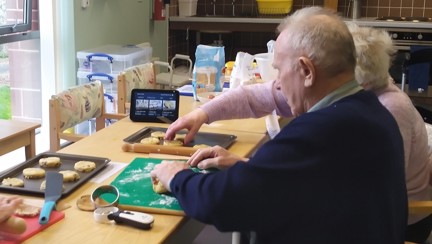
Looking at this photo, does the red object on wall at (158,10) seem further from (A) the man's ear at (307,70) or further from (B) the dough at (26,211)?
(A) the man's ear at (307,70)

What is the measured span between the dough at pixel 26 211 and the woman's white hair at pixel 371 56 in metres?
1.04

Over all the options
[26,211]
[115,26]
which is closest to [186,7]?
[115,26]

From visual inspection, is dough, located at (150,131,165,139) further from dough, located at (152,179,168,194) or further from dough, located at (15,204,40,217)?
dough, located at (15,204,40,217)

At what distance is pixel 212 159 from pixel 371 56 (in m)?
0.62

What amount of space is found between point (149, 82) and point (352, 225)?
8.08 feet

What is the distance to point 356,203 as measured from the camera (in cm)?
117

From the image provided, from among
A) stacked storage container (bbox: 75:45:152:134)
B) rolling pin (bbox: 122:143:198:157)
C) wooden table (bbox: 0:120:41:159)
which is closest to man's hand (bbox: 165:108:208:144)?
rolling pin (bbox: 122:143:198:157)

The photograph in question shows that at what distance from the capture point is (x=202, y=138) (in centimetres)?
207

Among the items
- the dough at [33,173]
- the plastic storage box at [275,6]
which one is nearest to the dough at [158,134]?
the dough at [33,173]

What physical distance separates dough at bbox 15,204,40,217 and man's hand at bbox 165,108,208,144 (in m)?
0.69

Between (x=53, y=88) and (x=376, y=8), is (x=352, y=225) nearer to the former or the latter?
(x=53, y=88)

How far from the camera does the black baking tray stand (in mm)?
2000

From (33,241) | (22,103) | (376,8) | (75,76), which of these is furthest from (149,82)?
(376,8)

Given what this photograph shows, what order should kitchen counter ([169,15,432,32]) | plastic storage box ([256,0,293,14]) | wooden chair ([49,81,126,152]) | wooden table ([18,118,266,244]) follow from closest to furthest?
wooden table ([18,118,266,244]) → wooden chair ([49,81,126,152]) → kitchen counter ([169,15,432,32]) → plastic storage box ([256,0,293,14])
